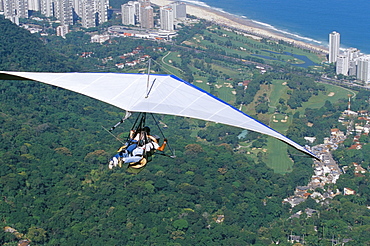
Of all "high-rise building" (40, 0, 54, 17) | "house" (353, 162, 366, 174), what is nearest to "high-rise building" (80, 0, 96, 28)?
"high-rise building" (40, 0, 54, 17)

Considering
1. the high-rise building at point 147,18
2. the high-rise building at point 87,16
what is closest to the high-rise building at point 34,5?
the high-rise building at point 87,16

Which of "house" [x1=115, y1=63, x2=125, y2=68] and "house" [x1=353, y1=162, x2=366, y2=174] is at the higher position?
"house" [x1=115, y1=63, x2=125, y2=68]

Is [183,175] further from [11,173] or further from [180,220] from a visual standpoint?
[11,173]

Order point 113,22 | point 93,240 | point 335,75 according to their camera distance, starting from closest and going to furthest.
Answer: point 93,240 < point 335,75 < point 113,22

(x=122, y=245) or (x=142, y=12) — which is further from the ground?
(x=142, y=12)

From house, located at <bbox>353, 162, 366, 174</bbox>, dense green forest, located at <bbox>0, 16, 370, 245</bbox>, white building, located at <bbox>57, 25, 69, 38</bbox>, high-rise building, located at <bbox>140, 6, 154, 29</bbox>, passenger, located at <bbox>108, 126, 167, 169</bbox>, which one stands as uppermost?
passenger, located at <bbox>108, 126, 167, 169</bbox>


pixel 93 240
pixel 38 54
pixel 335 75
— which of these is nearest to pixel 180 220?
pixel 93 240

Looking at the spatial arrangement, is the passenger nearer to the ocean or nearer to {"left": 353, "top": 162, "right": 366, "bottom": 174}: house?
{"left": 353, "top": 162, "right": 366, "bottom": 174}: house

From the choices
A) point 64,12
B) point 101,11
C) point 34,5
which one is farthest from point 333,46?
point 34,5
